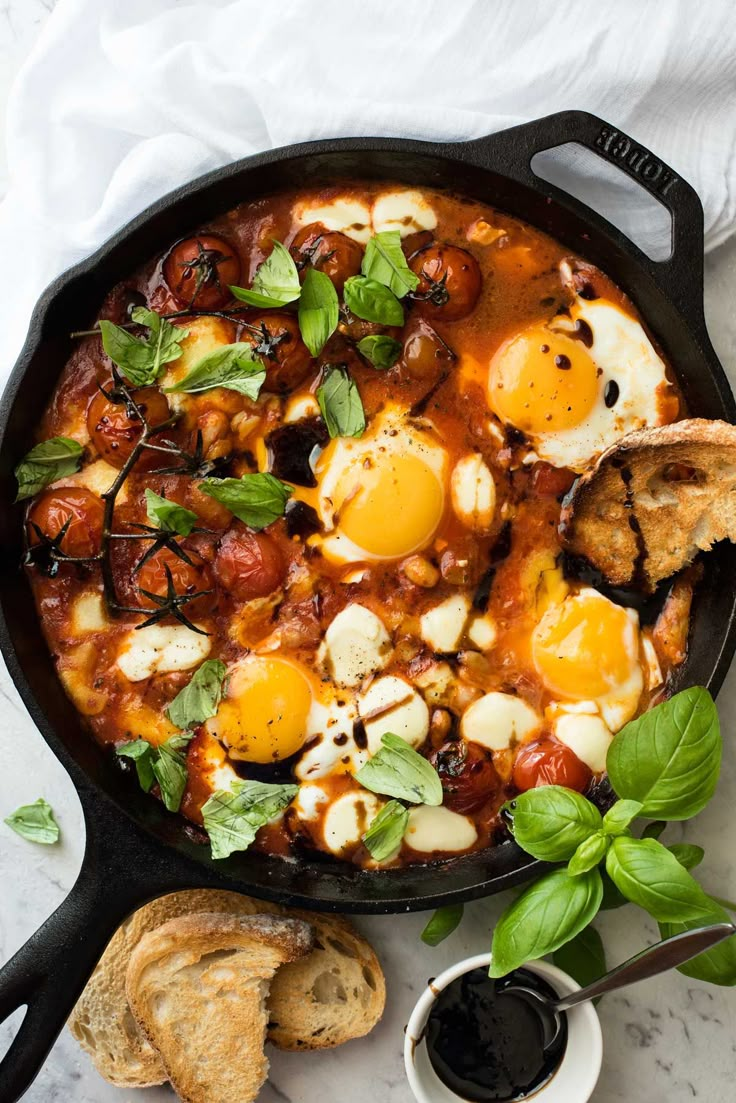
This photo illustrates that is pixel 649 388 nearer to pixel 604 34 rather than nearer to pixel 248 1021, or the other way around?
pixel 604 34

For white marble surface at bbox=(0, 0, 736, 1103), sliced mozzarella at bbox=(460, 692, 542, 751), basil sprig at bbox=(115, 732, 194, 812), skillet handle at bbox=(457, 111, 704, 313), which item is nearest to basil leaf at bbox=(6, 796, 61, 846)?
white marble surface at bbox=(0, 0, 736, 1103)

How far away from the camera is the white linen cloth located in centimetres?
305

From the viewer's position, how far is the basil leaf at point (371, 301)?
2857 mm

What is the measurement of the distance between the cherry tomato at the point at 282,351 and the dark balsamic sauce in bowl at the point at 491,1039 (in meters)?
1.86

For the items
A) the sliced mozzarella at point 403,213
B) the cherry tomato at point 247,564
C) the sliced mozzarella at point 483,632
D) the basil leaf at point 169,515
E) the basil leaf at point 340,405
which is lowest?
the sliced mozzarella at point 483,632

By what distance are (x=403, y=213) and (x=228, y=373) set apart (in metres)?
0.74

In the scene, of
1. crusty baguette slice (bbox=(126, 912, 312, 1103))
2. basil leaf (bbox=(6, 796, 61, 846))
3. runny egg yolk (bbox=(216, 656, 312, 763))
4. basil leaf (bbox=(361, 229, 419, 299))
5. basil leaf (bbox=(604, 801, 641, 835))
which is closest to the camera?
basil leaf (bbox=(604, 801, 641, 835))

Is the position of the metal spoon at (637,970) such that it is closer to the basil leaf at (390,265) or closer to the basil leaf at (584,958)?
the basil leaf at (584,958)

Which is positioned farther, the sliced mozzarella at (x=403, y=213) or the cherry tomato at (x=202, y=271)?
the sliced mozzarella at (x=403, y=213)

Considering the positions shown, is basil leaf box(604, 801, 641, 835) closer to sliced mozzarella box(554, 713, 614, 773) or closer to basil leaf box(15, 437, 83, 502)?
sliced mozzarella box(554, 713, 614, 773)

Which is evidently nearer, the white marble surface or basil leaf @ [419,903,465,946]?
basil leaf @ [419,903,465,946]

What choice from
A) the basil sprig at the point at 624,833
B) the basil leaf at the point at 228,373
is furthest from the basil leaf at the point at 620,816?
the basil leaf at the point at 228,373

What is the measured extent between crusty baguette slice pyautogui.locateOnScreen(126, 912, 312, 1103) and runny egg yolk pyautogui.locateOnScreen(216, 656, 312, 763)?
0.54 meters

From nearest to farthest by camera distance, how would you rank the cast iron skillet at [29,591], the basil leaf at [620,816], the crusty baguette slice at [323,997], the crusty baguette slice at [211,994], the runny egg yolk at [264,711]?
1. the basil leaf at [620,816]
2. the cast iron skillet at [29,591]
3. the runny egg yolk at [264,711]
4. the crusty baguette slice at [211,994]
5. the crusty baguette slice at [323,997]
